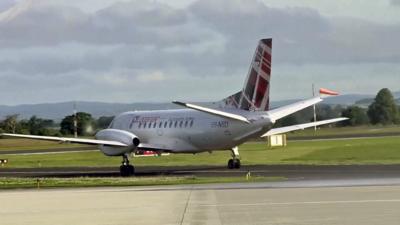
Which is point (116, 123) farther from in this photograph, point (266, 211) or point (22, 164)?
point (266, 211)

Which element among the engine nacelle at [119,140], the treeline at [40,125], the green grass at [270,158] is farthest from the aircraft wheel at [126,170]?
the treeline at [40,125]

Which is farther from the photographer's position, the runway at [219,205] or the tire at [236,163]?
the tire at [236,163]

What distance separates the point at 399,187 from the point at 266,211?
917 centimetres

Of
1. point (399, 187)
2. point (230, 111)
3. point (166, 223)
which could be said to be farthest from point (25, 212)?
point (230, 111)

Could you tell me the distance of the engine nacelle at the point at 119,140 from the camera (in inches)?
2160

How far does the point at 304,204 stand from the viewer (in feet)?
79.2

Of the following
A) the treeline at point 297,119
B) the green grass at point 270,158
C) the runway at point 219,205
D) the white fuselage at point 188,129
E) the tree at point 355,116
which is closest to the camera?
the runway at point 219,205

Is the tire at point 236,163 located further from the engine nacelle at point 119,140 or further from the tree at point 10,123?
the tree at point 10,123

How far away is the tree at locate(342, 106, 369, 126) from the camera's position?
13212 centimetres

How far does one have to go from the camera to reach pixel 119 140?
2167 inches

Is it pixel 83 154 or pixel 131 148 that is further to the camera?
pixel 83 154


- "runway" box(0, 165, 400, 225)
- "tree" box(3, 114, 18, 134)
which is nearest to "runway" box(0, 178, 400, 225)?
"runway" box(0, 165, 400, 225)

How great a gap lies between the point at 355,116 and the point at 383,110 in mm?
19848

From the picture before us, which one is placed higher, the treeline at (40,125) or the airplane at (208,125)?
the treeline at (40,125)
